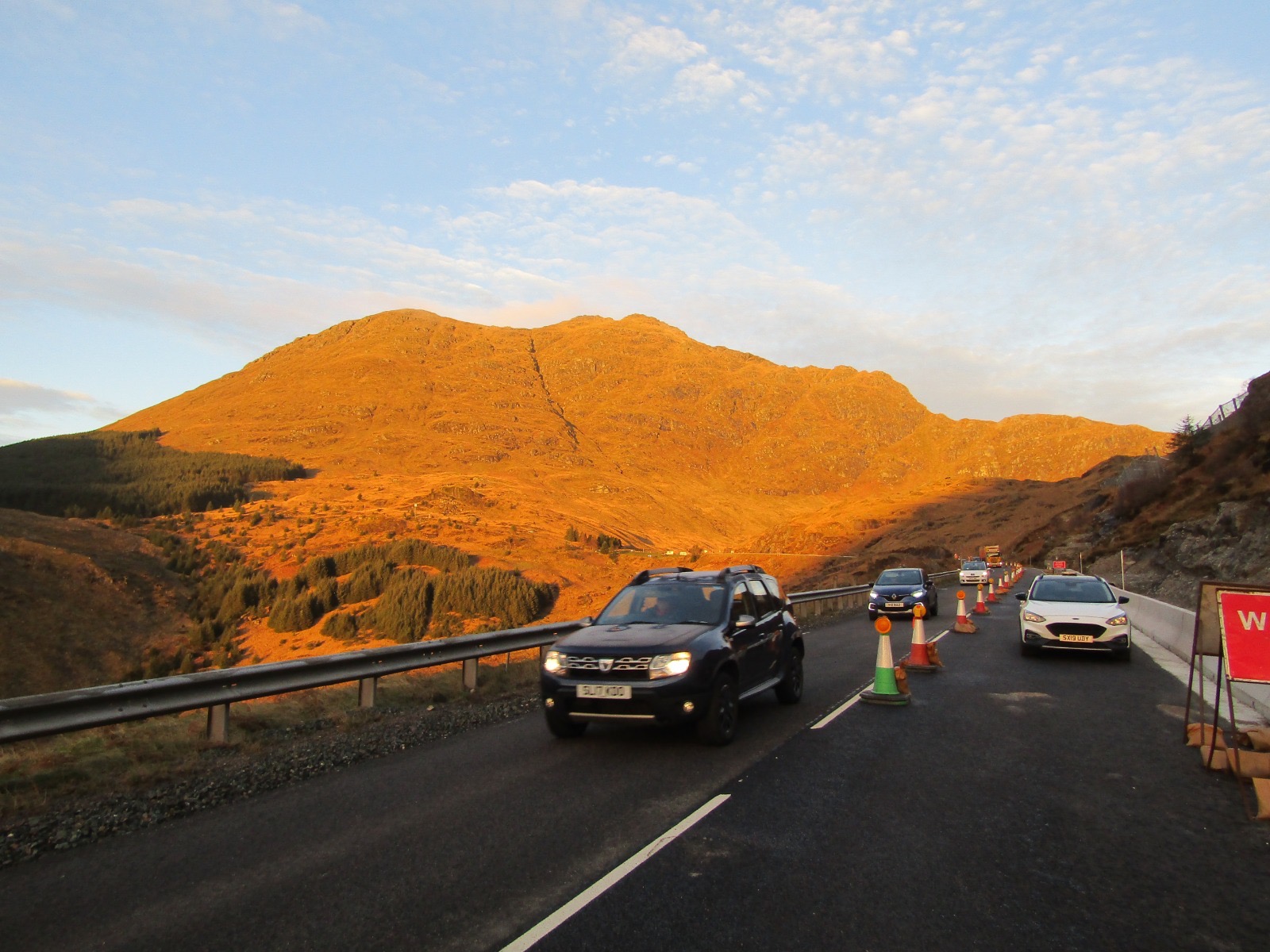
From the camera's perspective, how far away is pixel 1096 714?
8609 mm

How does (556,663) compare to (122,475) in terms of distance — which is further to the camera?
(122,475)

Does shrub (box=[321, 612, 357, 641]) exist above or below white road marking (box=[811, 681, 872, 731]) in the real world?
below

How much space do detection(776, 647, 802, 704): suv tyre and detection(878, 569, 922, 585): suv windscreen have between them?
1323 cm

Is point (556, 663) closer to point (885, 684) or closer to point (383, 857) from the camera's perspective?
point (383, 857)

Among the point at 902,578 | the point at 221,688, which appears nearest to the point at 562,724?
the point at 221,688

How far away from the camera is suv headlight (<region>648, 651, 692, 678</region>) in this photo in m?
6.83

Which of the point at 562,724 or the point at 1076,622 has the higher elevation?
the point at 1076,622

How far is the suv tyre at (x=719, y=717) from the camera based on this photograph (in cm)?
707

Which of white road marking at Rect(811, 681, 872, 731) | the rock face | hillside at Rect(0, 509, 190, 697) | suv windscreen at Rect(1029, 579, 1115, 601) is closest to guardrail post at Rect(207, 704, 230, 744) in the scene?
white road marking at Rect(811, 681, 872, 731)

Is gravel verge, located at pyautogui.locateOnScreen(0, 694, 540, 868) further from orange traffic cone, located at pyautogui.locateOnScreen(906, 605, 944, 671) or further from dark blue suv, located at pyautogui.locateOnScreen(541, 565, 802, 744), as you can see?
orange traffic cone, located at pyautogui.locateOnScreen(906, 605, 944, 671)

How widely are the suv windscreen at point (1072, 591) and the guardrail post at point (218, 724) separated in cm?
1288

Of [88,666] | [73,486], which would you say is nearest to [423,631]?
[88,666]

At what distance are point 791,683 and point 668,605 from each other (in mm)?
2183

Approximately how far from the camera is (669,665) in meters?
6.86
